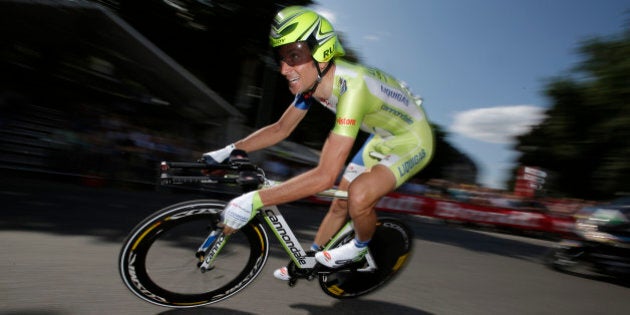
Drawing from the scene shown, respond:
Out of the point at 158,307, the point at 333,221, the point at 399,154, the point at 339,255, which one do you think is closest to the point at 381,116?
the point at 399,154

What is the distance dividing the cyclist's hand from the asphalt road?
0.72 m

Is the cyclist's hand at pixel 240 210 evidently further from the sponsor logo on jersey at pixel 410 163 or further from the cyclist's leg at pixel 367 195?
the sponsor logo on jersey at pixel 410 163

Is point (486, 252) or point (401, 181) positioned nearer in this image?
point (401, 181)

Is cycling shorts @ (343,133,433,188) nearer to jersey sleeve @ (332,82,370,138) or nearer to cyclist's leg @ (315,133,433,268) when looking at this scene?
cyclist's leg @ (315,133,433,268)

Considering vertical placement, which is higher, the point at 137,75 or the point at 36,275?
the point at 137,75

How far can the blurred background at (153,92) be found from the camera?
333 inches

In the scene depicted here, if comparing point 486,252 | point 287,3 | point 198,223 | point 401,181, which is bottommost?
point 486,252

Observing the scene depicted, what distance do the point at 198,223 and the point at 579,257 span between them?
5.52m

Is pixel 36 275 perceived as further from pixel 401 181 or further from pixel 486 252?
pixel 486 252

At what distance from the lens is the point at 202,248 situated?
8.38 feet

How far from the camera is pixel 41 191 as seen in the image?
6.31 metres

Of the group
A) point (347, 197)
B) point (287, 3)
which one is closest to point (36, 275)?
point (347, 197)

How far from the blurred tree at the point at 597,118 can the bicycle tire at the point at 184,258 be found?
68.2 ft

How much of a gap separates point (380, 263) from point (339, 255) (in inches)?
25.2
